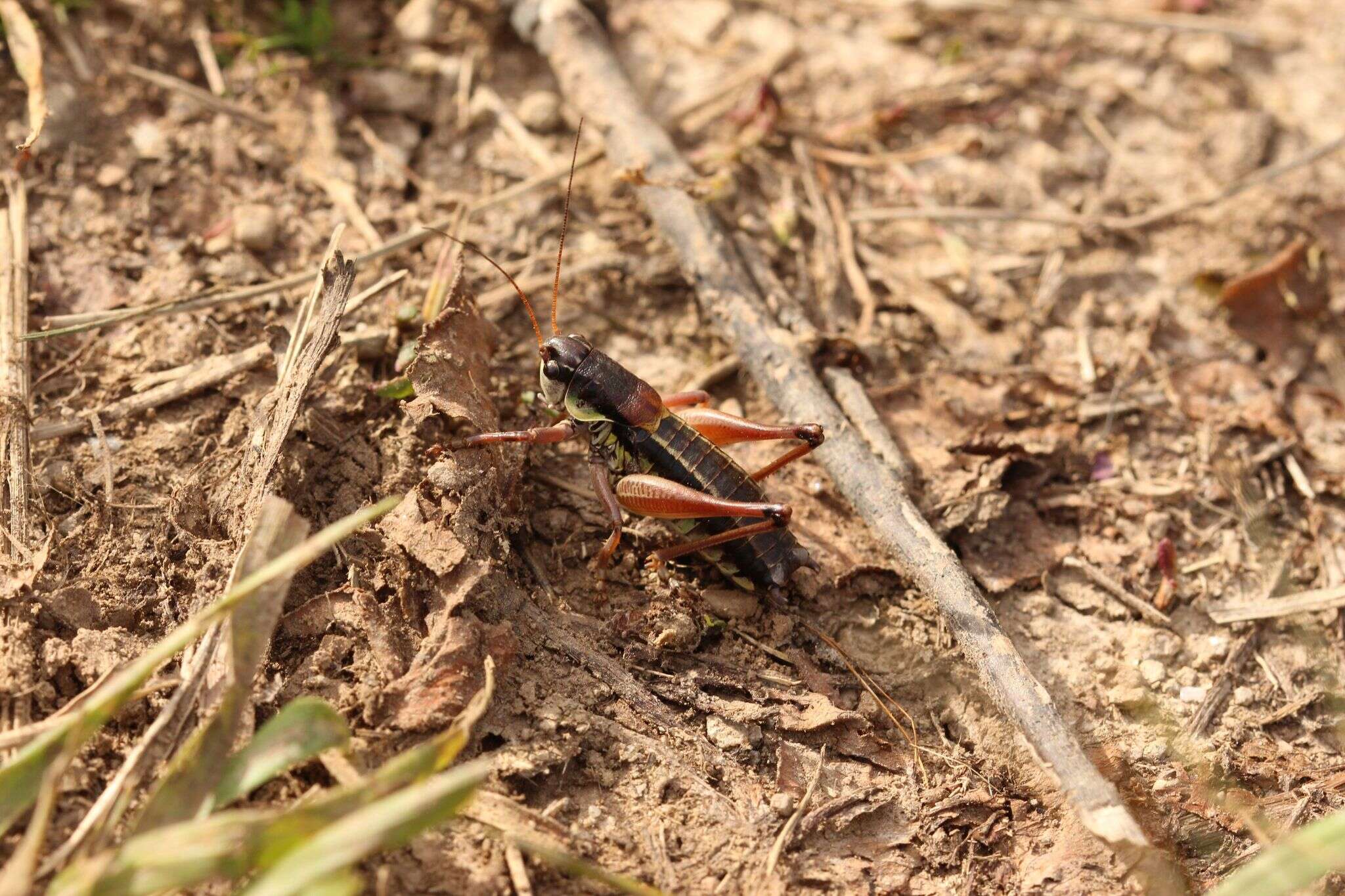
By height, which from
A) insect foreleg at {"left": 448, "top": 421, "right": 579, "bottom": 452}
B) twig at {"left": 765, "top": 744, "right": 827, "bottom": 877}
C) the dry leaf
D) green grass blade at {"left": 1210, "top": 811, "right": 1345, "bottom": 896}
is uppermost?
the dry leaf

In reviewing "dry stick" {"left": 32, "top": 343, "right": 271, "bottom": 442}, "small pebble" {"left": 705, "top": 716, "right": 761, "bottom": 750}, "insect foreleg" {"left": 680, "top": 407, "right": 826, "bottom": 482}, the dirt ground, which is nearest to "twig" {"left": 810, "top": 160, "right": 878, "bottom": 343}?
the dirt ground

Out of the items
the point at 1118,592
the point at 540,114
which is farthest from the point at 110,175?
the point at 1118,592

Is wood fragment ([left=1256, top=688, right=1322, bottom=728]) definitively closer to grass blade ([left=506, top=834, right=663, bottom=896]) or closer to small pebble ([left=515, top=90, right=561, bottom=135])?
grass blade ([left=506, top=834, right=663, bottom=896])

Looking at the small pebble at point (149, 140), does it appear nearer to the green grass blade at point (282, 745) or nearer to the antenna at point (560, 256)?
the antenna at point (560, 256)

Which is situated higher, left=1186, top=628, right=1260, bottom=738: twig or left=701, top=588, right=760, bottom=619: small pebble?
left=701, top=588, right=760, bottom=619: small pebble

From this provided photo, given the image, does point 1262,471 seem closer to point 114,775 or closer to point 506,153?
point 506,153

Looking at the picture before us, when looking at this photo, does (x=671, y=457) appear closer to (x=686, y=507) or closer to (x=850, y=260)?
(x=686, y=507)

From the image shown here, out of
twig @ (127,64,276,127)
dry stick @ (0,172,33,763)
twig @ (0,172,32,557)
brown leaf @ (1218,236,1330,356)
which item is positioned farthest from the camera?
brown leaf @ (1218,236,1330,356)
